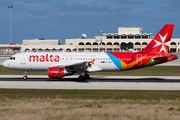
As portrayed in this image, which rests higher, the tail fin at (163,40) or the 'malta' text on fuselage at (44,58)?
the tail fin at (163,40)

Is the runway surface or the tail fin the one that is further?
the tail fin

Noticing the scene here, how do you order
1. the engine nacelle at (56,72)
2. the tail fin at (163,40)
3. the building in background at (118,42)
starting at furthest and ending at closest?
1. the building in background at (118,42)
2. the tail fin at (163,40)
3. the engine nacelle at (56,72)

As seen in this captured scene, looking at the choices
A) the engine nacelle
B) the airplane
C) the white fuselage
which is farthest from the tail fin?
the engine nacelle

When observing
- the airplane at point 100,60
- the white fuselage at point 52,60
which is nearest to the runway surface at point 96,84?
the airplane at point 100,60

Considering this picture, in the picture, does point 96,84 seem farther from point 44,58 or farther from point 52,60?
point 44,58

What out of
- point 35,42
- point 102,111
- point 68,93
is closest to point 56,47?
point 35,42

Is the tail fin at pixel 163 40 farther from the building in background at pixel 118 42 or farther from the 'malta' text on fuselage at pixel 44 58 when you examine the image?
the building in background at pixel 118 42

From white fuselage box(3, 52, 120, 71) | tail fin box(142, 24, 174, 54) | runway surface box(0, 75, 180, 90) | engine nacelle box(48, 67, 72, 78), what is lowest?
runway surface box(0, 75, 180, 90)

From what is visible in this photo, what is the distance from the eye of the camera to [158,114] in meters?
16.0

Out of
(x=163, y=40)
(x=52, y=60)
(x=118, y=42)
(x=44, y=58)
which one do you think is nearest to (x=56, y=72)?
(x=52, y=60)

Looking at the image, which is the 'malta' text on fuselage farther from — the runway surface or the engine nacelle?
the runway surface

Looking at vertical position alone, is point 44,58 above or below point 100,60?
above

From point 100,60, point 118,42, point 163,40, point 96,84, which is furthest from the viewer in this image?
point 118,42

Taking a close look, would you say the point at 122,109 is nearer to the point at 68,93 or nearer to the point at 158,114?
the point at 158,114
